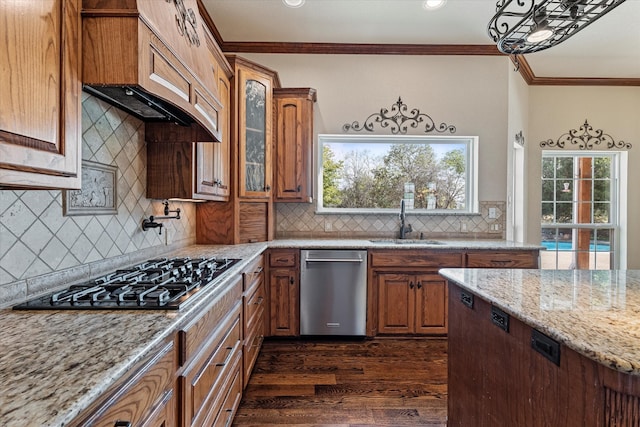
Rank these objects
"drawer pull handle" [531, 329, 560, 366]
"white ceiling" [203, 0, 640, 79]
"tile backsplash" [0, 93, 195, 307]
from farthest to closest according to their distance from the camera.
→ "white ceiling" [203, 0, 640, 79]
"tile backsplash" [0, 93, 195, 307]
"drawer pull handle" [531, 329, 560, 366]

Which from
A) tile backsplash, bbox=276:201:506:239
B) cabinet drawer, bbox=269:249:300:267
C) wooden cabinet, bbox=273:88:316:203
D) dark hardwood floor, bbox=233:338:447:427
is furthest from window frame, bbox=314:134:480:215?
dark hardwood floor, bbox=233:338:447:427

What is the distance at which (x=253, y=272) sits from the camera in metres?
2.44

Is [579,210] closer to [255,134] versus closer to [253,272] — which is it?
[255,134]

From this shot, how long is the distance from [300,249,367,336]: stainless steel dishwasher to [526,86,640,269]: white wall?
2.67 metres

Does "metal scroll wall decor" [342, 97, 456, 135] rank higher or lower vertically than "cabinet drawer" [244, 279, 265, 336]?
higher

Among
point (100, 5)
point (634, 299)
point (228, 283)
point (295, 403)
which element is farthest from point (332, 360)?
point (100, 5)

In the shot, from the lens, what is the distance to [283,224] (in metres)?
3.63

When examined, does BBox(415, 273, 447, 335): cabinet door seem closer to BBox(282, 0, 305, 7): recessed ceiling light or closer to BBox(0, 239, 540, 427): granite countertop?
BBox(0, 239, 540, 427): granite countertop

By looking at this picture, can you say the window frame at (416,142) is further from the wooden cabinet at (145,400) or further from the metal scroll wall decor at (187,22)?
the wooden cabinet at (145,400)

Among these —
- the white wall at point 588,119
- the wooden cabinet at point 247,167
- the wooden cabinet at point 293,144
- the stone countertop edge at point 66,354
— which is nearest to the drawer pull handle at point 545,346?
the stone countertop edge at point 66,354

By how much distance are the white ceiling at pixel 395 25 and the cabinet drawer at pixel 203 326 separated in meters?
2.55

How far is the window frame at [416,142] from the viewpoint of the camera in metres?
3.65

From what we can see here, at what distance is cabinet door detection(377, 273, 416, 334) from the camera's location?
3.05 m

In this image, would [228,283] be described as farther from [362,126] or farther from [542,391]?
[362,126]
